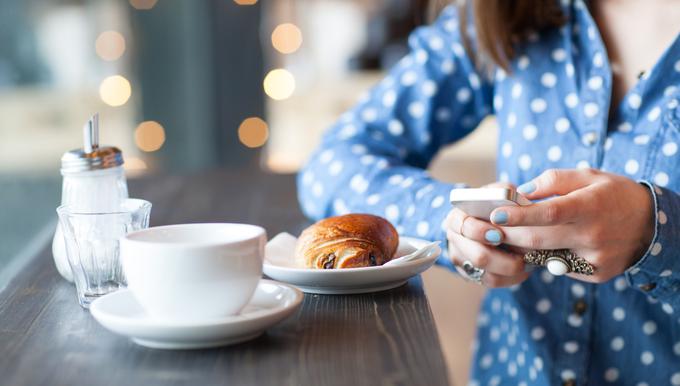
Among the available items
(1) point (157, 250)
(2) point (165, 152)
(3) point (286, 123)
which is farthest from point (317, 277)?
(3) point (286, 123)

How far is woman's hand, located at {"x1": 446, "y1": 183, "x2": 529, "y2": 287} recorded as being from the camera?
69 cm

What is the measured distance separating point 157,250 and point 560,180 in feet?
1.20

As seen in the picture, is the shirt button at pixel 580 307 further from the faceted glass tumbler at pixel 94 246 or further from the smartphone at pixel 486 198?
the faceted glass tumbler at pixel 94 246

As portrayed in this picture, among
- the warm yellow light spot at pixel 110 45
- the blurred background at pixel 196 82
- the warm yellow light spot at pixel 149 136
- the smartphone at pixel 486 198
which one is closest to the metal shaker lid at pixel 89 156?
the smartphone at pixel 486 198

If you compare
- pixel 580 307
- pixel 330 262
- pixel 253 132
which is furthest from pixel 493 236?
pixel 253 132

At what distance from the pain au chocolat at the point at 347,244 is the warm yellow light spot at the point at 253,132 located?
6.38 feet

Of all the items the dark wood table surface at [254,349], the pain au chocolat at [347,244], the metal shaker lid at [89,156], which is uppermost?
the metal shaker lid at [89,156]

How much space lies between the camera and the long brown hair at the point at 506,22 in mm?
1074

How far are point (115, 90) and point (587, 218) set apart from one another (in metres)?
2.06

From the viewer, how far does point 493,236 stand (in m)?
0.69

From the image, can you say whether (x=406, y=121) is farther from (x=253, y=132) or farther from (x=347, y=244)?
(x=253, y=132)

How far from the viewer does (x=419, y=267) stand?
0.64m

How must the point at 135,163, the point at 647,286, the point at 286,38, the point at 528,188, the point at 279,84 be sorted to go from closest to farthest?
the point at 528,188
the point at 647,286
the point at 135,163
the point at 279,84
the point at 286,38

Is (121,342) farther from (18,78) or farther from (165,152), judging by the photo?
(165,152)
